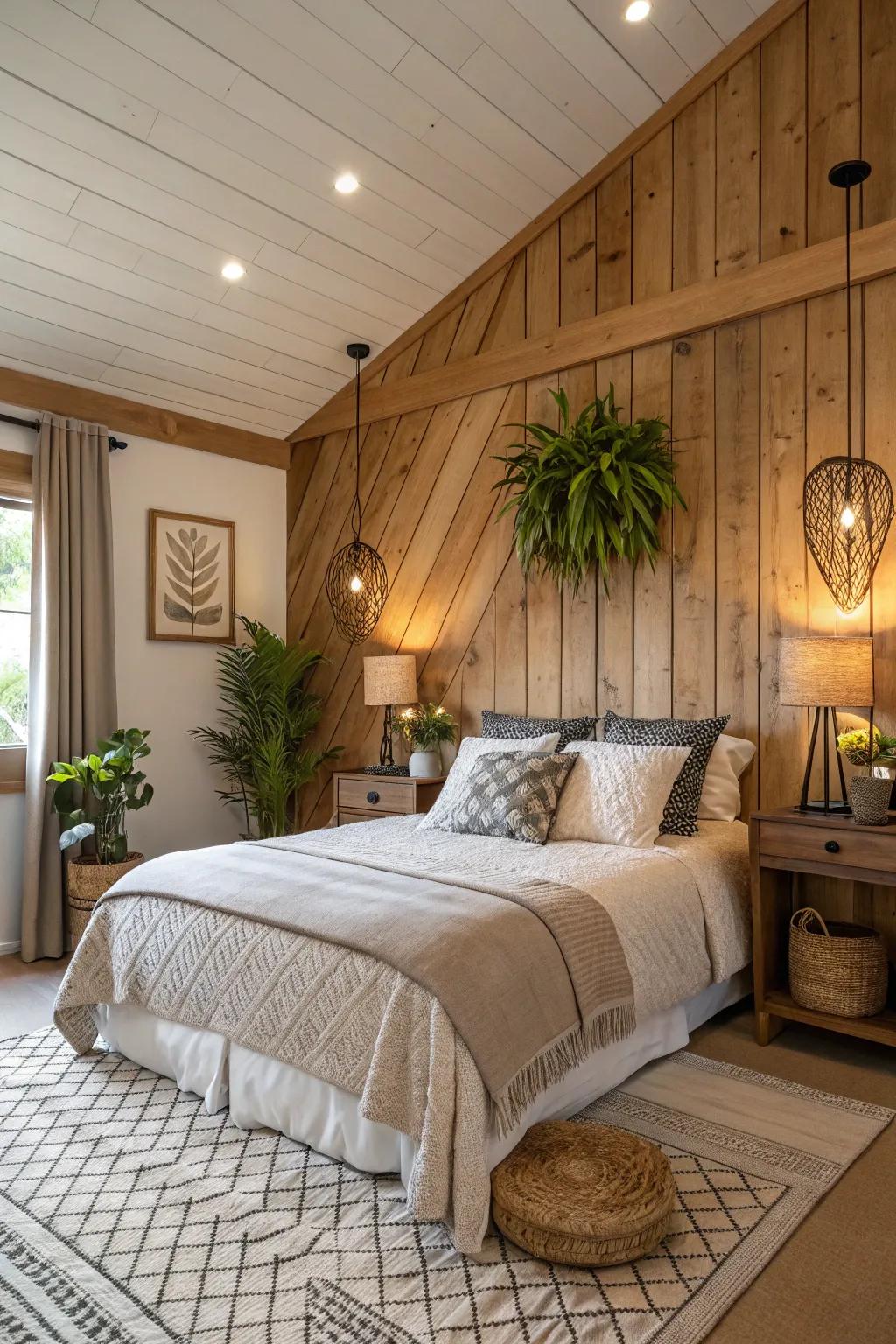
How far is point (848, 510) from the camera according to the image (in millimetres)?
3176

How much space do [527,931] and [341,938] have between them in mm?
448

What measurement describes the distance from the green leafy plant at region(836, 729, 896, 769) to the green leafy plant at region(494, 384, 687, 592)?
115 centimetres

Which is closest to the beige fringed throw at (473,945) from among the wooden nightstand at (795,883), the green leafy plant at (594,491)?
the wooden nightstand at (795,883)

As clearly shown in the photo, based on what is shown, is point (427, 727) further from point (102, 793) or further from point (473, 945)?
point (473, 945)

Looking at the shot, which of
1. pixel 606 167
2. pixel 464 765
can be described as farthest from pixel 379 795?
pixel 606 167

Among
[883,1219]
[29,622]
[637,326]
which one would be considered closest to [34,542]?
[29,622]

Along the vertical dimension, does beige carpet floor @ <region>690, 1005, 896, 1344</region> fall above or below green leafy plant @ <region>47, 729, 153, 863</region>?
below

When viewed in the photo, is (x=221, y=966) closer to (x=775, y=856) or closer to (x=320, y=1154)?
(x=320, y=1154)

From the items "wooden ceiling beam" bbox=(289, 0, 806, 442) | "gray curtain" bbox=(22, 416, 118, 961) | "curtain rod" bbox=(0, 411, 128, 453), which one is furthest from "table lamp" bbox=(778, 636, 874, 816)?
"curtain rod" bbox=(0, 411, 128, 453)

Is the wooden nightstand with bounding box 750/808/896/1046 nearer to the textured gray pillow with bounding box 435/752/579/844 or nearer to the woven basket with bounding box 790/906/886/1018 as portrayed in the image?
the woven basket with bounding box 790/906/886/1018

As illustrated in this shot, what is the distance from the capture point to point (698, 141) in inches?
146

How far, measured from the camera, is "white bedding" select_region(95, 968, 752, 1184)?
2.14m

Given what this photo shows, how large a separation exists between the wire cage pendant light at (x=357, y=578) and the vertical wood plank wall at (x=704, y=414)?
237mm

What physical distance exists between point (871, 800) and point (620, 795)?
2.61ft
